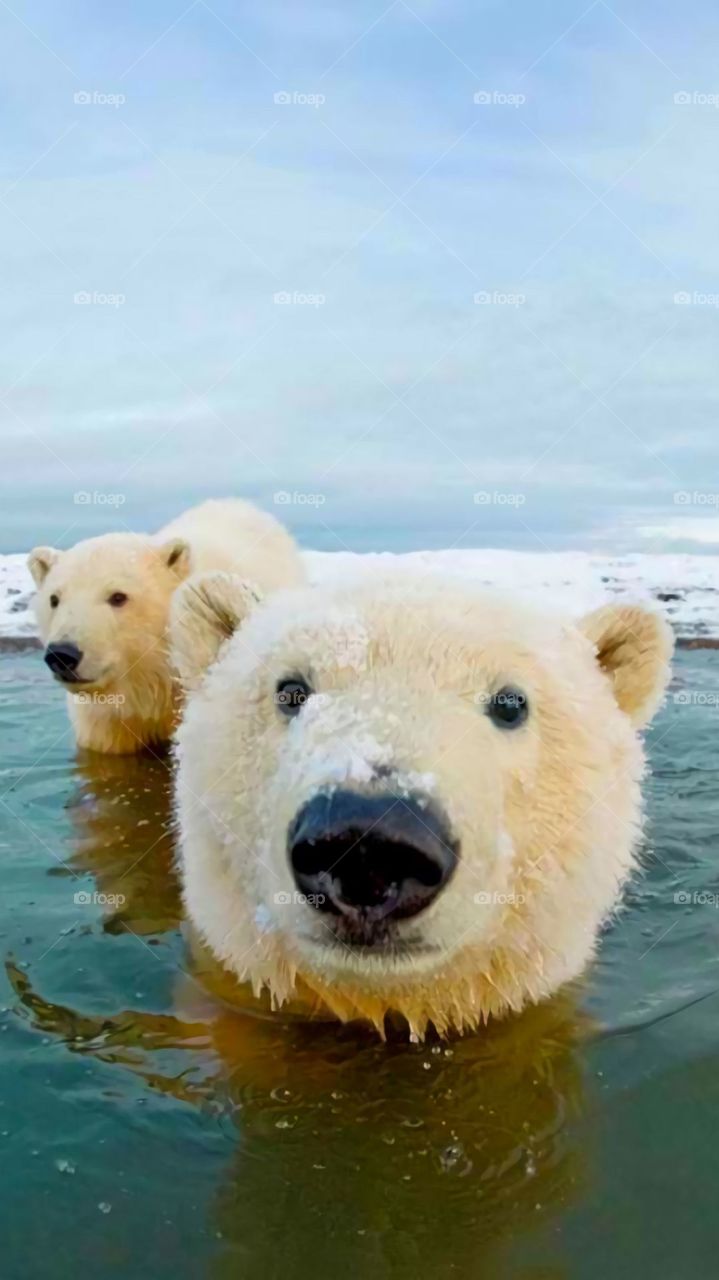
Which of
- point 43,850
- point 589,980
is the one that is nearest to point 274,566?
point 43,850

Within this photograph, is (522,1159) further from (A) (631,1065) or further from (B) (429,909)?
(B) (429,909)

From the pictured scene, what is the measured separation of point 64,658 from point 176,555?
1.33 meters

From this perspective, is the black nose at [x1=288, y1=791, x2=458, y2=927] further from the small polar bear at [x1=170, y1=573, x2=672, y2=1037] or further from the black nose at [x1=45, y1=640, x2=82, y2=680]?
the black nose at [x1=45, y1=640, x2=82, y2=680]

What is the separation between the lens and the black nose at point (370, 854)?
2.84 meters

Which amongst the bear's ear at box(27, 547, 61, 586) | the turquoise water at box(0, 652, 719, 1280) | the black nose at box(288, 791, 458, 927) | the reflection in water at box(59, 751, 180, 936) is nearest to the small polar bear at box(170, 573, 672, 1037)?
the black nose at box(288, 791, 458, 927)

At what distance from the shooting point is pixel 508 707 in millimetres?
3666

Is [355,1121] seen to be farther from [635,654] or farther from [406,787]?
[635,654]

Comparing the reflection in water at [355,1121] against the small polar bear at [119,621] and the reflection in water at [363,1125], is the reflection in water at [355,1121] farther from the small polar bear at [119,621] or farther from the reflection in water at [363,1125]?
the small polar bear at [119,621]

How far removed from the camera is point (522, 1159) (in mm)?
3451

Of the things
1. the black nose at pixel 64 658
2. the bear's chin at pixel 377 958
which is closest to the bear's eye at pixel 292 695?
the bear's chin at pixel 377 958

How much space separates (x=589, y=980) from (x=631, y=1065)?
0.76 m

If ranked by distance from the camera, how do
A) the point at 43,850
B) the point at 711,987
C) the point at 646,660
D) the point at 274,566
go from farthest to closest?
the point at 274,566, the point at 43,850, the point at 711,987, the point at 646,660

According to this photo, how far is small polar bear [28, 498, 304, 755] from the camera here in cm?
880

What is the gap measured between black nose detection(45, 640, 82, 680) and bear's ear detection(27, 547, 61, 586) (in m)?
1.06
